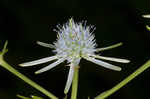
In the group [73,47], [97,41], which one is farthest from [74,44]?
[97,41]

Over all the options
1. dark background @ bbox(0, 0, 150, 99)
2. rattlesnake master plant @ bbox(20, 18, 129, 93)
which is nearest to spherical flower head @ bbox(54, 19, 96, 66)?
rattlesnake master plant @ bbox(20, 18, 129, 93)

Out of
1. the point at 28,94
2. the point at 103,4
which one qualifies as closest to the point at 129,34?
the point at 103,4

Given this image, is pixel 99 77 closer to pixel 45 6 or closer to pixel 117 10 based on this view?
pixel 117 10

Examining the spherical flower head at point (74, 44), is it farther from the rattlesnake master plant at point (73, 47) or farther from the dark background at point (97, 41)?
the dark background at point (97, 41)

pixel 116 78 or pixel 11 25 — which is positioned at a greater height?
pixel 11 25

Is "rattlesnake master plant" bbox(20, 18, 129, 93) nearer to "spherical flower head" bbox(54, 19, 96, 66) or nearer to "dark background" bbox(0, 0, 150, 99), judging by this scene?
"spherical flower head" bbox(54, 19, 96, 66)

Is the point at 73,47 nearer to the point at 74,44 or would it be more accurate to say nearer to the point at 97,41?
the point at 74,44

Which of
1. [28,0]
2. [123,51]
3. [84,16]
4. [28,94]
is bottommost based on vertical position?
[28,94]

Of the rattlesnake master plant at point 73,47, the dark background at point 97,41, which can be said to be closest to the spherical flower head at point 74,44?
the rattlesnake master plant at point 73,47
